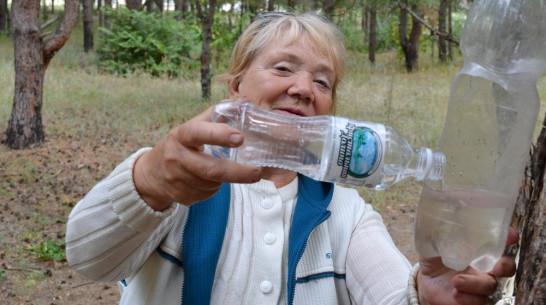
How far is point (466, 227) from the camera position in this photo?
4.62ft

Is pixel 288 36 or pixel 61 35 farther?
pixel 61 35

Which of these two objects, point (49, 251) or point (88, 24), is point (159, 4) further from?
point (49, 251)

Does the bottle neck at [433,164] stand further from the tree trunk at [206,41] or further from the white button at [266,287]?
the tree trunk at [206,41]

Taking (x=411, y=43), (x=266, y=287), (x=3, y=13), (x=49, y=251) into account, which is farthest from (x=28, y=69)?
(x=3, y=13)

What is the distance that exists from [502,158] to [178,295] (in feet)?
3.51

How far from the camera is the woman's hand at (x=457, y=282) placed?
1.36 m

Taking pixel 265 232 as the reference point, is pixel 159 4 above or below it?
above

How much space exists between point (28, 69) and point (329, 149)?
22.9 feet

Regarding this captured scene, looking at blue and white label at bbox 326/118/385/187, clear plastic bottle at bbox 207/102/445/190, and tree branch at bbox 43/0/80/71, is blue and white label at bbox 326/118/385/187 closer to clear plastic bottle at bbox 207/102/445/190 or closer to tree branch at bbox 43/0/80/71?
clear plastic bottle at bbox 207/102/445/190

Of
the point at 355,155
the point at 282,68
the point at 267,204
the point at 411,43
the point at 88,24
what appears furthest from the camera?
the point at 88,24

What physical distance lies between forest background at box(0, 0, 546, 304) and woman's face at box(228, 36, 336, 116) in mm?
1084

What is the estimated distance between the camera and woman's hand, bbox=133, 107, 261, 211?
1225mm

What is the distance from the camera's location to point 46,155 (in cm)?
729

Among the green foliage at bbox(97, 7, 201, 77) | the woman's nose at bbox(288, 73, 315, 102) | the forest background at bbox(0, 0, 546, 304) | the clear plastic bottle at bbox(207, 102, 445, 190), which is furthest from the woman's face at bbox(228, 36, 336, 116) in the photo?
the green foliage at bbox(97, 7, 201, 77)
